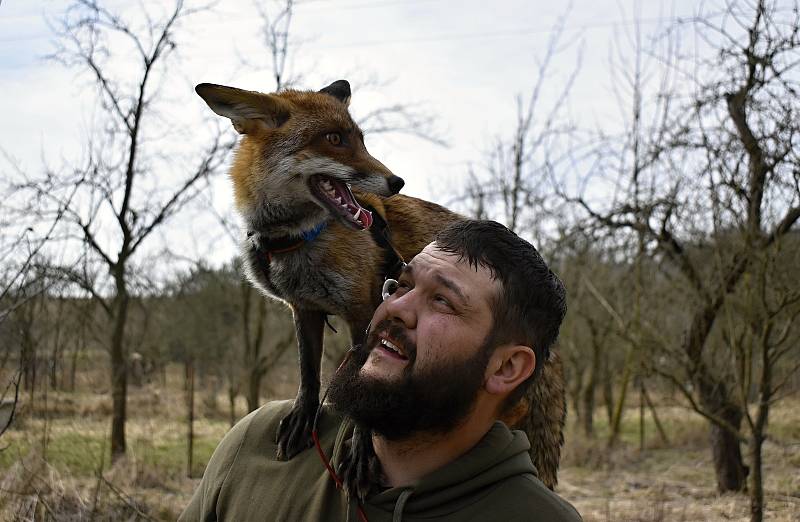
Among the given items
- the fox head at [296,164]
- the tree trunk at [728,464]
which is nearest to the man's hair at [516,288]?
the fox head at [296,164]

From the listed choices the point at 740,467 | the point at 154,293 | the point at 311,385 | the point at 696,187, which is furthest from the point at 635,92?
the point at 311,385

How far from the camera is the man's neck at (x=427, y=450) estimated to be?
7.59 ft

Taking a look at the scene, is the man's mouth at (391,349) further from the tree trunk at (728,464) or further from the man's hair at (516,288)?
the tree trunk at (728,464)

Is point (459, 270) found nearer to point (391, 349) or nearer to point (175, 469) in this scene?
point (391, 349)

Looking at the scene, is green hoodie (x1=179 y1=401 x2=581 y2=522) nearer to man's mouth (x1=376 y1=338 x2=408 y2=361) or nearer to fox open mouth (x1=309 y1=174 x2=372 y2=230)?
man's mouth (x1=376 y1=338 x2=408 y2=361)

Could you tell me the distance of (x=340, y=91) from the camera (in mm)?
4441

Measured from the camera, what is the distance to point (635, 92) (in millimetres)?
12336

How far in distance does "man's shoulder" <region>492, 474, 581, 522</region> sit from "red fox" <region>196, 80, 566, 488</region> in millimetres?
1386

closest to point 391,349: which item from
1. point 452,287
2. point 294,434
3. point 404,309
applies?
point 404,309

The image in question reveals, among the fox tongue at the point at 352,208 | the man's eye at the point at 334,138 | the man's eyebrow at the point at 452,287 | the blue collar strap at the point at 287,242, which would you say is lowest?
the man's eyebrow at the point at 452,287

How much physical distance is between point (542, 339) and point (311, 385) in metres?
1.42

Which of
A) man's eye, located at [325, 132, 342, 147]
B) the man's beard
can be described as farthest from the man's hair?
man's eye, located at [325, 132, 342, 147]

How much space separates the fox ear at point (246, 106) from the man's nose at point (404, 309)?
182 centimetres

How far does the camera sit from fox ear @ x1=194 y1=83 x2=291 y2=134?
12.3 feet
